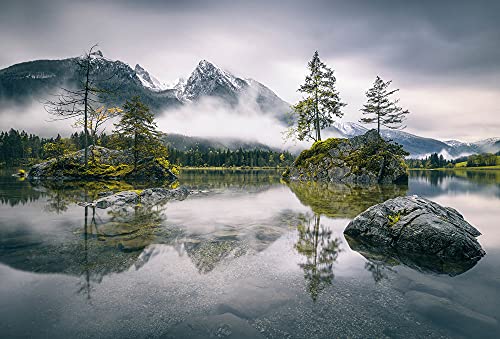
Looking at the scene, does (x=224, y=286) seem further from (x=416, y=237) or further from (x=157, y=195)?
(x=157, y=195)

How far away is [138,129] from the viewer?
37375mm

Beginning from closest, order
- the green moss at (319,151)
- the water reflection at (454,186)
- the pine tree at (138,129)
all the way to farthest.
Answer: the water reflection at (454,186) < the pine tree at (138,129) < the green moss at (319,151)

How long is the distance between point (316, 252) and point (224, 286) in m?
3.51

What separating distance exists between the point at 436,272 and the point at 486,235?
5867 mm

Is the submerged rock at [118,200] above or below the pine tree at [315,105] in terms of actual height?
below

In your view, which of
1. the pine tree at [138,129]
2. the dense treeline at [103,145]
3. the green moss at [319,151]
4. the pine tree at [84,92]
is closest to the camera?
the pine tree at [84,92]

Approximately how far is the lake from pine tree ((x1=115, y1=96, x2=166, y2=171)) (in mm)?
28365

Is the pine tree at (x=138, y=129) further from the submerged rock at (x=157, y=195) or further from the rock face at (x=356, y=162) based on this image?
the rock face at (x=356, y=162)

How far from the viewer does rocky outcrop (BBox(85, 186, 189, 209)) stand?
15277mm

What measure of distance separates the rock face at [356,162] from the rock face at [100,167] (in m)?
23.6

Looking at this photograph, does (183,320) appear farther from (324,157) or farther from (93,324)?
(324,157)

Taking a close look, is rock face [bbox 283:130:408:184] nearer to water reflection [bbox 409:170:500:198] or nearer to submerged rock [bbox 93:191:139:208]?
water reflection [bbox 409:170:500:198]

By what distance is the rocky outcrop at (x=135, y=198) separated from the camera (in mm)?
15277

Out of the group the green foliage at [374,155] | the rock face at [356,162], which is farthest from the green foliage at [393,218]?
the green foliage at [374,155]
